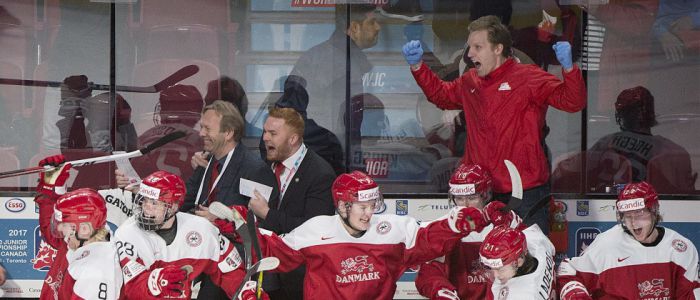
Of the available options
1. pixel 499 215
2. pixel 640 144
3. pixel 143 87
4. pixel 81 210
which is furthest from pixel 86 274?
pixel 640 144

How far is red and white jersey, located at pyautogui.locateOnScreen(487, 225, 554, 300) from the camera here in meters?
5.52

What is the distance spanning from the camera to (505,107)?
20.5ft

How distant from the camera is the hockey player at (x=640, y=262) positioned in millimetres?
6094

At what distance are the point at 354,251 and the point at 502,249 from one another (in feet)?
2.46

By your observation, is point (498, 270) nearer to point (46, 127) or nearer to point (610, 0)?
point (610, 0)

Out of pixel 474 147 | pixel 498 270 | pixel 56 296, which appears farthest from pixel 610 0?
pixel 56 296

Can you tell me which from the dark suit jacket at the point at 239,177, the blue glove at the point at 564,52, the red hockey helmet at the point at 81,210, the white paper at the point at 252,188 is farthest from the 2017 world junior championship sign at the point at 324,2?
the red hockey helmet at the point at 81,210

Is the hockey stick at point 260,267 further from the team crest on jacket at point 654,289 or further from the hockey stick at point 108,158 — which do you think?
the team crest on jacket at point 654,289

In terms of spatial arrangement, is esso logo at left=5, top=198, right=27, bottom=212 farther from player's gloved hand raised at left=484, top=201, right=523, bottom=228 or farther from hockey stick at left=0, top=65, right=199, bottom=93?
player's gloved hand raised at left=484, top=201, right=523, bottom=228

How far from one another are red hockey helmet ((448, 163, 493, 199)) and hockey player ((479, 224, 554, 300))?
1.28 ft

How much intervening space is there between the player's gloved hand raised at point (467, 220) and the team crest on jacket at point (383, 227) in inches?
13.9

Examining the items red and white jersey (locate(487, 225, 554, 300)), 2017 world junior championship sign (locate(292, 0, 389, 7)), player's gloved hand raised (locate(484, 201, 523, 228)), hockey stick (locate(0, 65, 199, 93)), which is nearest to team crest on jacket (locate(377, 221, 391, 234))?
player's gloved hand raised (locate(484, 201, 523, 228))

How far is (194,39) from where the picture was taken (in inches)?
289

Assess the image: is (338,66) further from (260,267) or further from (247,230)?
(260,267)
